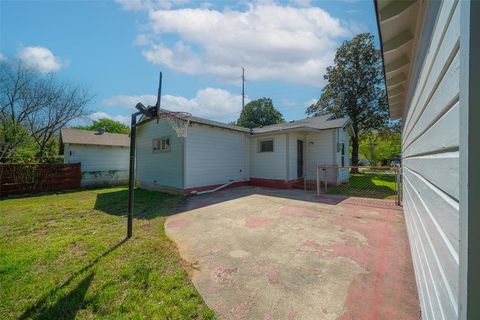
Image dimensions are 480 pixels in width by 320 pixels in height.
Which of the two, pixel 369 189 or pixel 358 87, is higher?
pixel 358 87

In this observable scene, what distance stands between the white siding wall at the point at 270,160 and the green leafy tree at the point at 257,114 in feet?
69.4

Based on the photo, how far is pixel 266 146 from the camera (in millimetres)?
11398

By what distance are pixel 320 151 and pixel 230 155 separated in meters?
4.91

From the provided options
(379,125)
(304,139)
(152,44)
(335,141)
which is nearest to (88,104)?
(152,44)

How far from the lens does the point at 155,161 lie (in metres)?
10.7

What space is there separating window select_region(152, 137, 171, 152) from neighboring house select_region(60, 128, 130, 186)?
212 inches

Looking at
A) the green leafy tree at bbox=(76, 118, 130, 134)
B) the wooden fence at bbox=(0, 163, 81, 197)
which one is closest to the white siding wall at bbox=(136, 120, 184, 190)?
the wooden fence at bbox=(0, 163, 81, 197)

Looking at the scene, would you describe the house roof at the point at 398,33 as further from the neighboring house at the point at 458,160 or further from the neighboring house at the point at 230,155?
the neighboring house at the point at 230,155

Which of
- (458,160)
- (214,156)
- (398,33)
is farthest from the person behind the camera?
(214,156)

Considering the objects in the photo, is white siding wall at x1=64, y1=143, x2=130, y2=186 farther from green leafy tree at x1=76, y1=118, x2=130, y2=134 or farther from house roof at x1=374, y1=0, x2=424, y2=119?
green leafy tree at x1=76, y1=118, x2=130, y2=134

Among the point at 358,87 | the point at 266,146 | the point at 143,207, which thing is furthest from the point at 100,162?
the point at 358,87

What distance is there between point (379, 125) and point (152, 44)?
18.3 metres

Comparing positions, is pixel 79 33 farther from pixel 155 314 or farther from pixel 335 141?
pixel 335 141

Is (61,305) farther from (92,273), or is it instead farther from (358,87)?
(358,87)
